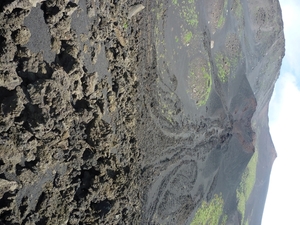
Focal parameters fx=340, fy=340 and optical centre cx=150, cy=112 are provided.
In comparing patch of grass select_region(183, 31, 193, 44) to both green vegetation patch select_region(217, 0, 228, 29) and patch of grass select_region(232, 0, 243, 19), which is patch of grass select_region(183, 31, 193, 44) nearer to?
green vegetation patch select_region(217, 0, 228, 29)

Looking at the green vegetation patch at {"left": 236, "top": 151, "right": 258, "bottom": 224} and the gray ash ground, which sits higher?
the green vegetation patch at {"left": 236, "top": 151, "right": 258, "bottom": 224}

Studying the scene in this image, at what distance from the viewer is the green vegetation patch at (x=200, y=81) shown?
10570mm

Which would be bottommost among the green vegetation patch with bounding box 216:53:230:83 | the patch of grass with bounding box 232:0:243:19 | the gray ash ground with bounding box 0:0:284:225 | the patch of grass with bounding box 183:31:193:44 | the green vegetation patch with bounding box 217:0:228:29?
the gray ash ground with bounding box 0:0:284:225

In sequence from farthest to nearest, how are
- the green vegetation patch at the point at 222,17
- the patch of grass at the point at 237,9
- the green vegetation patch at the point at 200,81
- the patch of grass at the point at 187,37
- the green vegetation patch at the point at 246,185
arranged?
the green vegetation patch at the point at 246,185 < the patch of grass at the point at 237,9 < the green vegetation patch at the point at 222,17 < the green vegetation patch at the point at 200,81 < the patch of grass at the point at 187,37

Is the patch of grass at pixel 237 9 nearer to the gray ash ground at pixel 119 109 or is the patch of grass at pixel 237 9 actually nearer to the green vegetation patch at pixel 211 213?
the gray ash ground at pixel 119 109

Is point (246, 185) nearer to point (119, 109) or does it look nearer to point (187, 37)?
point (187, 37)

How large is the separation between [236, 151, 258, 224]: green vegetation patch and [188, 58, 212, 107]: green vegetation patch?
6.82m

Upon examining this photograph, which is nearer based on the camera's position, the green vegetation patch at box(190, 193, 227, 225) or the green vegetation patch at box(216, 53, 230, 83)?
the green vegetation patch at box(190, 193, 227, 225)

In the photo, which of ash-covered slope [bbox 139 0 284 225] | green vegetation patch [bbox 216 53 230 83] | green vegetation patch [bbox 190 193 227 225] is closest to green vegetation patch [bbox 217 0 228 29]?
ash-covered slope [bbox 139 0 284 225]

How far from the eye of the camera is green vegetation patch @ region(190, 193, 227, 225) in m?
11.8

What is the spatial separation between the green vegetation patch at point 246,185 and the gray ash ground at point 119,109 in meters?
2.82

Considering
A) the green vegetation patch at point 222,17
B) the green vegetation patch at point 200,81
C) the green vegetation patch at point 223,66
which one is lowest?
the green vegetation patch at point 200,81

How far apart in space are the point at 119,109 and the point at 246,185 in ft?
40.5

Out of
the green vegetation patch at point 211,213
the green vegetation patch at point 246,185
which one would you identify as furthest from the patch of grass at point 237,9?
the green vegetation patch at point 246,185
